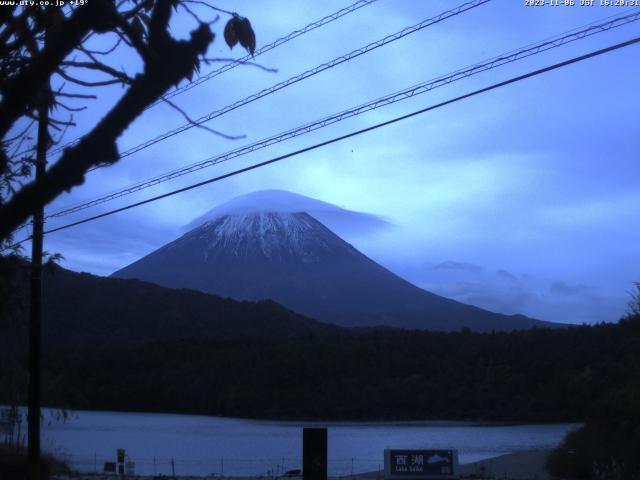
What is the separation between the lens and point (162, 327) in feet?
308

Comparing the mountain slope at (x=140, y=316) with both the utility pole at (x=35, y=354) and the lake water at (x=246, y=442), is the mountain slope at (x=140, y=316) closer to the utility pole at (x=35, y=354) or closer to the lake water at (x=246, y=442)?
the lake water at (x=246, y=442)

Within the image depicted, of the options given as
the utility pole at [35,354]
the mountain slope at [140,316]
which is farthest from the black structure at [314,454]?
the mountain slope at [140,316]

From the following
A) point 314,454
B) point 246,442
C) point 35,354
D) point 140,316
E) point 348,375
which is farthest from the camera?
point 140,316

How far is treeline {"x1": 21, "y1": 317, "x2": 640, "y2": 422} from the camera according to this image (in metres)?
74.2

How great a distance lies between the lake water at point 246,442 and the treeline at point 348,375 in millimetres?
4660

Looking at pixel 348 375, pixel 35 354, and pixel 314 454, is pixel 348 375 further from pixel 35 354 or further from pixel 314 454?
pixel 314 454

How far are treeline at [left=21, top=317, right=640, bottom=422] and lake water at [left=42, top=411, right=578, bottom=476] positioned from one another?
15.3 feet

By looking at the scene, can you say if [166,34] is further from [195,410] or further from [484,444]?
[195,410]

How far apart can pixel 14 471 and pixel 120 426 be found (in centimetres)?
5102

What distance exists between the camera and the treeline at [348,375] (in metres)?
74.2

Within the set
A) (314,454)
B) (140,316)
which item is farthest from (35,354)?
(140,316)

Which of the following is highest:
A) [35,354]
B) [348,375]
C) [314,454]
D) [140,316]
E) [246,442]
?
[140,316]

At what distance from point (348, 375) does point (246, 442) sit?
33.6 metres

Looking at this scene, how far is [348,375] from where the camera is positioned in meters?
84.2
